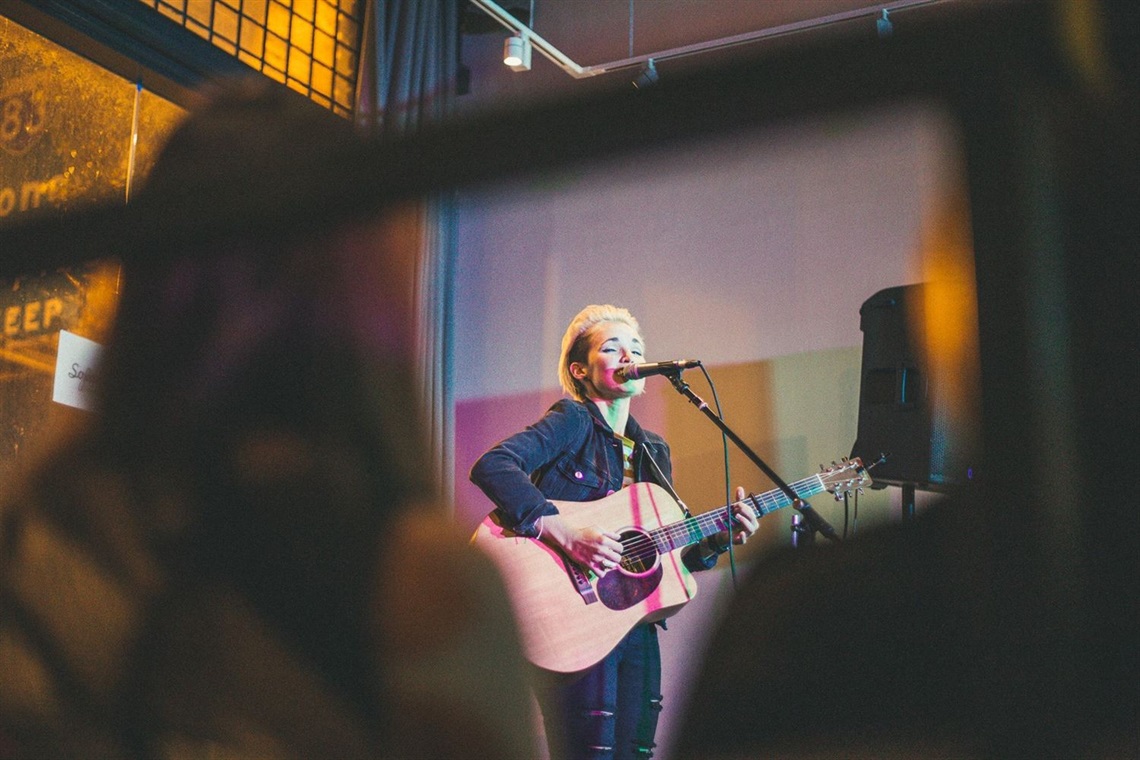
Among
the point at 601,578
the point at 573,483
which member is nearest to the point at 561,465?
the point at 573,483

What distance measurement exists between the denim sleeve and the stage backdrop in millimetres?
515

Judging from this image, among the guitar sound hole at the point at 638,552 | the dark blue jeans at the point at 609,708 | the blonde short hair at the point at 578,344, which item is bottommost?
the dark blue jeans at the point at 609,708

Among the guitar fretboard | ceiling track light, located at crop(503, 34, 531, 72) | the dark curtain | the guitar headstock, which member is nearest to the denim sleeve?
the guitar fretboard

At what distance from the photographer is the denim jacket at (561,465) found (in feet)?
7.01

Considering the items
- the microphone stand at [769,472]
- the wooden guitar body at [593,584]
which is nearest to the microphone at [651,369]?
the microphone stand at [769,472]

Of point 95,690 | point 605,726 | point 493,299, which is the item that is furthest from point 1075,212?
point 493,299

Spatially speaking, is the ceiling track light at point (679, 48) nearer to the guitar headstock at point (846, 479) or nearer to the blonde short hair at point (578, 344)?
the blonde short hair at point (578, 344)

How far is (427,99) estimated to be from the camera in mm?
3258

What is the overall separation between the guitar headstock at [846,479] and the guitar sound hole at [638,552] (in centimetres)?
54

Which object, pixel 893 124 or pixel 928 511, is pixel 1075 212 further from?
pixel 928 511

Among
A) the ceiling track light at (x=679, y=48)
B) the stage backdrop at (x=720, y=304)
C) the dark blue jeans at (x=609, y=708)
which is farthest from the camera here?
the ceiling track light at (x=679, y=48)

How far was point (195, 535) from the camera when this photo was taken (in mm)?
489

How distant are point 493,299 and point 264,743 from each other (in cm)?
299

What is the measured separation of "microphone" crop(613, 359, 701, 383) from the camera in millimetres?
2025
